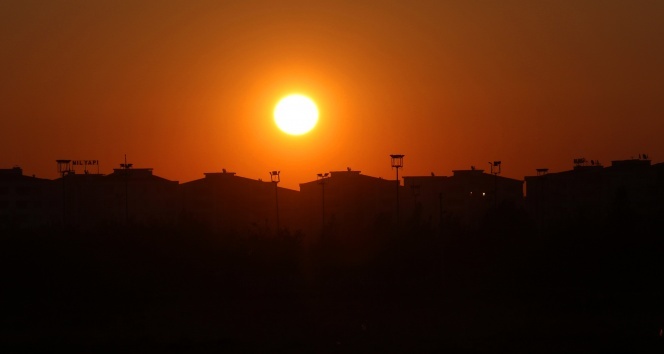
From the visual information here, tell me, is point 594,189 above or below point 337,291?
above

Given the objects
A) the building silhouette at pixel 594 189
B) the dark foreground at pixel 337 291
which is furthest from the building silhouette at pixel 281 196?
the dark foreground at pixel 337 291

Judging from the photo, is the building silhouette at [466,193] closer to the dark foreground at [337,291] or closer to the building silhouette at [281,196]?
the building silhouette at [281,196]

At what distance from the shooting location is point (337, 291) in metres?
30.8

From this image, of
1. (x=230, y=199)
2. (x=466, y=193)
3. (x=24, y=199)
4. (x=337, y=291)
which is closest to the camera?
(x=337, y=291)

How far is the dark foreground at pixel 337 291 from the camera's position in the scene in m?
23.3

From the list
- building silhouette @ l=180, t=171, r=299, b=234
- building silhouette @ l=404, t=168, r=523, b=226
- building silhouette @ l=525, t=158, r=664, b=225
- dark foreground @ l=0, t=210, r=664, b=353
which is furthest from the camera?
building silhouette @ l=404, t=168, r=523, b=226

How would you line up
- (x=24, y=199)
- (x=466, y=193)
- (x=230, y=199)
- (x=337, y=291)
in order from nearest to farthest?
(x=337, y=291)
(x=24, y=199)
(x=230, y=199)
(x=466, y=193)

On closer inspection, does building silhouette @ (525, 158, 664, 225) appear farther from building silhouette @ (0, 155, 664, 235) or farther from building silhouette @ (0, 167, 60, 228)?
building silhouette @ (0, 167, 60, 228)

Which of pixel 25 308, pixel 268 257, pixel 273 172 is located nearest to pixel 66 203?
pixel 273 172

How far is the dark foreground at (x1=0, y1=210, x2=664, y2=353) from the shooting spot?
23312mm

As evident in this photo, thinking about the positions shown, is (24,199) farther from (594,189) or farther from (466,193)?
(594,189)

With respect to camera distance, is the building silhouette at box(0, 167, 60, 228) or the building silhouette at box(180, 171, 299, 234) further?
the building silhouette at box(180, 171, 299, 234)

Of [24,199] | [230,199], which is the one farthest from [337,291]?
[24,199]

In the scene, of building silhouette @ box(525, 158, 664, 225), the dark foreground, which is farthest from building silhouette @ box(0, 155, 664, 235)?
the dark foreground
